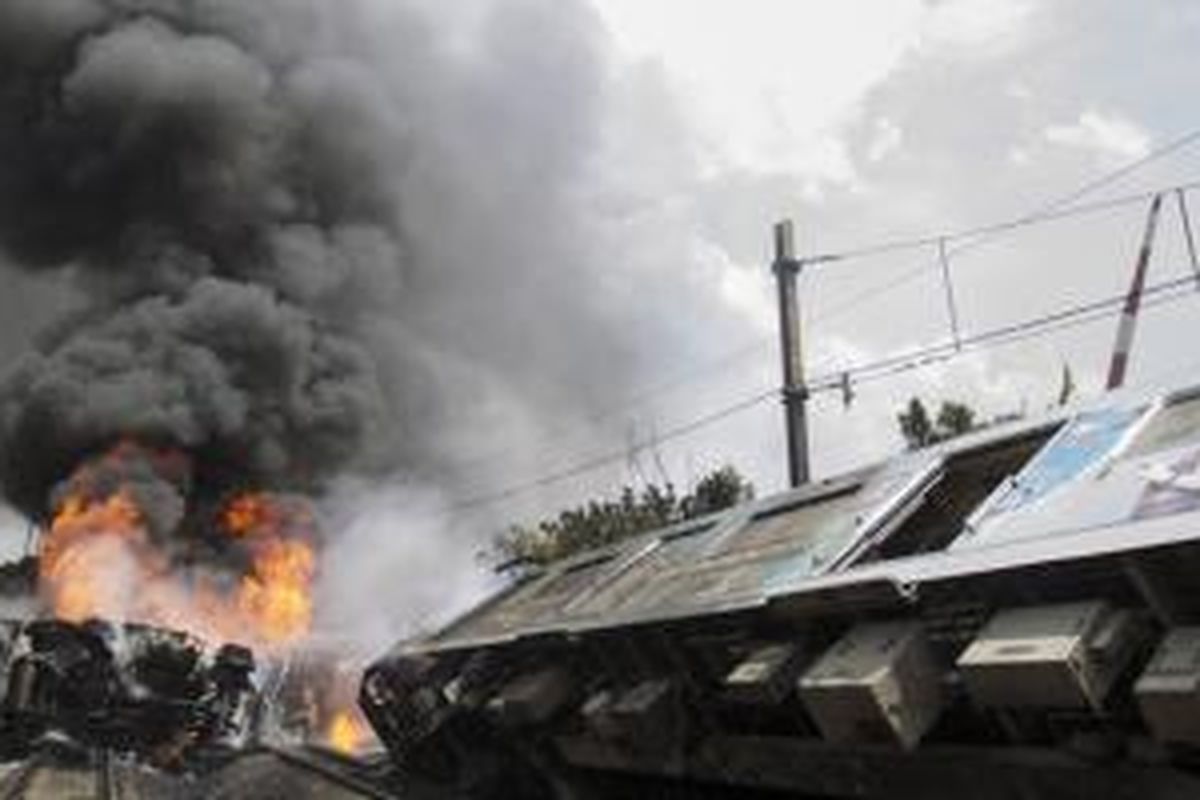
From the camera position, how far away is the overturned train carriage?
507 cm

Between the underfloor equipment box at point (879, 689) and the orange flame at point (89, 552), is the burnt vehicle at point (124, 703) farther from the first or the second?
the underfloor equipment box at point (879, 689)

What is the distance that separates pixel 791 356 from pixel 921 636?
16.1 metres

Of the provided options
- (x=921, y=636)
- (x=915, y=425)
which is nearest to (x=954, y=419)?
(x=915, y=425)

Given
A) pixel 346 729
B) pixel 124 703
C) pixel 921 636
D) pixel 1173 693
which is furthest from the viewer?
pixel 346 729

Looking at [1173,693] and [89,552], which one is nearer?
[1173,693]

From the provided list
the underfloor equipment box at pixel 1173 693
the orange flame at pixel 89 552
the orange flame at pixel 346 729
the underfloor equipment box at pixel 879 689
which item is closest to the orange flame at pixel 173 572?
the orange flame at pixel 89 552

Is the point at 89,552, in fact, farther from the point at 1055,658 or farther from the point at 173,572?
the point at 1055,658

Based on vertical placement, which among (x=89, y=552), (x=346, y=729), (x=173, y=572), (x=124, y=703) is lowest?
(x=346, y=729)

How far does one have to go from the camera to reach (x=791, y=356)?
71.8ft

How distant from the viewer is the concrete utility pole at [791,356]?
20281 millimetres

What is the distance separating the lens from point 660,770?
8500mm

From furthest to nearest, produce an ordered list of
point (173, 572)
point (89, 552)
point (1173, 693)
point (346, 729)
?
point (173, 572) → point (346, 729) → point (89, 552) → point (1173, 693)

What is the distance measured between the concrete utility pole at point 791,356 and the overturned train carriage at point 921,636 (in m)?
9.97

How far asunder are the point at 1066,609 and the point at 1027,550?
27cm
